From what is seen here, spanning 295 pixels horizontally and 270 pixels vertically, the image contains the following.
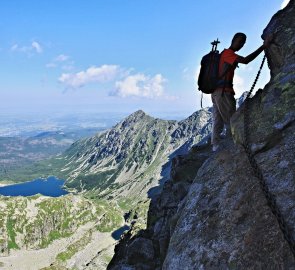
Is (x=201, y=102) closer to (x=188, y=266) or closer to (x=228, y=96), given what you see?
(x=228, y=96)

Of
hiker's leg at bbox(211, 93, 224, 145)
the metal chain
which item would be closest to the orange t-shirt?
the metal chain

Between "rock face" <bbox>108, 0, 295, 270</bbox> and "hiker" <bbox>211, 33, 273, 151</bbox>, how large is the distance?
1.79 metres

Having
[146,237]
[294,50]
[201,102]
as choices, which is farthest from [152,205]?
[294,50]

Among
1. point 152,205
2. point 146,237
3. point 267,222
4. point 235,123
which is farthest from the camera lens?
point 152,205

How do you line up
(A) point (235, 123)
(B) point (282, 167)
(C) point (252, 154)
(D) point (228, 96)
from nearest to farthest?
(B) point (282, 167) → (C) point (252, 154) → (A) point (235, 123) → (D) point (228, 96)

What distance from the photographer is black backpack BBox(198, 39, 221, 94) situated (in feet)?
67.8

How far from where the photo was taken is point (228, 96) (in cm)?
2183

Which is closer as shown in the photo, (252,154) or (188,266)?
(188,266)

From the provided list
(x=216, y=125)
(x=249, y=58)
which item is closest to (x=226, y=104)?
(x=216, y=125)

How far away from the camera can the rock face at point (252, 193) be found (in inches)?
493

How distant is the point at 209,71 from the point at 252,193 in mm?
8891

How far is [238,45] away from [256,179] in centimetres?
885

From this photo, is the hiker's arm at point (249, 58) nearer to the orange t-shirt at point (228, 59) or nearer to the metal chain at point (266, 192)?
the orange t-shirt at point (228, 59)

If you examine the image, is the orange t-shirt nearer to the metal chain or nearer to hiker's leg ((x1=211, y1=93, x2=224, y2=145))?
the metal chain
